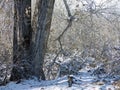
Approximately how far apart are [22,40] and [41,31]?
562 millimetres

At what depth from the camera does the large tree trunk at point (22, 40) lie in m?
8.52

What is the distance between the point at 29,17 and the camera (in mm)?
8734

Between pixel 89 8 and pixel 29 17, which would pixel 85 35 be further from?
pixel 29 17

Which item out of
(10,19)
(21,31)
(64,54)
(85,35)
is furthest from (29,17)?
(85,35)

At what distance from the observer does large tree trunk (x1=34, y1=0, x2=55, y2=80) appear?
845 centimetres

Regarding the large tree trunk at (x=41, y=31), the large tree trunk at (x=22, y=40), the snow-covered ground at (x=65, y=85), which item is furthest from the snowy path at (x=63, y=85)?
the large tree trunk at (x=41, y=31)

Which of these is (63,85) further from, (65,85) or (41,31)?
(41,31)

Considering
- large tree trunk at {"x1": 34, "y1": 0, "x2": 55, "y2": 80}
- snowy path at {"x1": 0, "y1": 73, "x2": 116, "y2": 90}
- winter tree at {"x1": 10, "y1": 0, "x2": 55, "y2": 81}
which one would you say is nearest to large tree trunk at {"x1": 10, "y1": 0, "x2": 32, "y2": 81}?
winter tree at {"x1": 10, "y1": 0, "x2": 55, "y2": 81}

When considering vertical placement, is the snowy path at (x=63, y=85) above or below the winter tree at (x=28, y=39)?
below

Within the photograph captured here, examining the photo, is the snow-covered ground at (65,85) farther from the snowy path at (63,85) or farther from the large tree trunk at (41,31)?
the large tree trunk at (41,31)

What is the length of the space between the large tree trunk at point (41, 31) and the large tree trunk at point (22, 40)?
210mm

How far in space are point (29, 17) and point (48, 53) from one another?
366 cm

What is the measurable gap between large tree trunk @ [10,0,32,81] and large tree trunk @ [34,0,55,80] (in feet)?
0.69

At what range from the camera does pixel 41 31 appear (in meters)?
8.55
